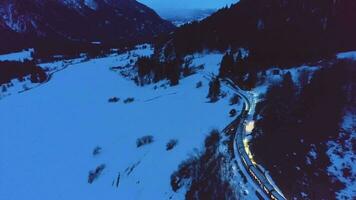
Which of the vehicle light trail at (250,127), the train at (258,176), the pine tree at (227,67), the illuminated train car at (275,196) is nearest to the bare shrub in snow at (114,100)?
the pine tree at (227,67)

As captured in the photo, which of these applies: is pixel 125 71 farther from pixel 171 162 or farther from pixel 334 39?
pixel 171 162

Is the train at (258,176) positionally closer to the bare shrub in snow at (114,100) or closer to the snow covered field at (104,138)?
the snow covered field at (104,138)

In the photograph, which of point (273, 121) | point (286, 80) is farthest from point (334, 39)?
point (273, 121)

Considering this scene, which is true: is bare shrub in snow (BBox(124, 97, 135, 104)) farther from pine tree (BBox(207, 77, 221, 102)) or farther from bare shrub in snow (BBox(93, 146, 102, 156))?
bare shrub in snow (BBox(93, 146, 102, 156))

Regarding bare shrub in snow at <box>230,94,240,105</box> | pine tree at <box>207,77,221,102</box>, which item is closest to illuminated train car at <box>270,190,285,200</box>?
bare shrub in snow at <box>230,94,240,105</box>

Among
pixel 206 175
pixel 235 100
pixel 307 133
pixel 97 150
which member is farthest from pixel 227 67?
pixel 206 175

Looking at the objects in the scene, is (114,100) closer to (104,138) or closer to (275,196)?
(104,138)

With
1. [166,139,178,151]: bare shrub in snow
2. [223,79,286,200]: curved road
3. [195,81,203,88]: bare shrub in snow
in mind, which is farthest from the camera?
[195,81,203,88]: bare shrub in snow
